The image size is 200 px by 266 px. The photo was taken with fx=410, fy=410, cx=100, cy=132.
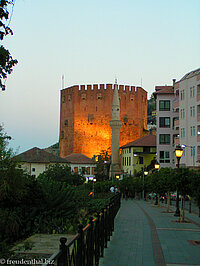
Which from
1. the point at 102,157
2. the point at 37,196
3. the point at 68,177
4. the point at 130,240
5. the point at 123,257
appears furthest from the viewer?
the point at 102,157

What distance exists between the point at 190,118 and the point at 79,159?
49.6 meters

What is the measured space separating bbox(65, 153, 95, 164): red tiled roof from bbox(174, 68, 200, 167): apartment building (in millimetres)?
44587

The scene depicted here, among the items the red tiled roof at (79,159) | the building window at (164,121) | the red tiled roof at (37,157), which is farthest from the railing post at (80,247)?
the red tiled roof at (79,159)

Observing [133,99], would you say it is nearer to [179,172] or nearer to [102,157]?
[102,157]

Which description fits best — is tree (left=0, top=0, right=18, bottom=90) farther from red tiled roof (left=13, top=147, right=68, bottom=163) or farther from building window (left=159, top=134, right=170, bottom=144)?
red tiled roof (left=13, top=147, right=68, bottom=163)

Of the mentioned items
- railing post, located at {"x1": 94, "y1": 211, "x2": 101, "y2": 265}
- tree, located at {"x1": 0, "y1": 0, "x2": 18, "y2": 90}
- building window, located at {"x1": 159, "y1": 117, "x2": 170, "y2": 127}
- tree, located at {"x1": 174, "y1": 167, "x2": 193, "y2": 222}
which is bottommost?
railing post, located at {"x1": 94, "y1": 211, "x2": 101, "y2": 265}

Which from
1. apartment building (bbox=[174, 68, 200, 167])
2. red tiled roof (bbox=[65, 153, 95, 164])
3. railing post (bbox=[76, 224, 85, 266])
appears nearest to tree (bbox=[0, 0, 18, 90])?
railing post (bbox=[76, 224, 85, 266])

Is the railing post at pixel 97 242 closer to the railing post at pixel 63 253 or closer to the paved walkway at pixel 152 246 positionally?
the paved walkway at pixel 152 246

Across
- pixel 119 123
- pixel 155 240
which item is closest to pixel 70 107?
pixel 119 123

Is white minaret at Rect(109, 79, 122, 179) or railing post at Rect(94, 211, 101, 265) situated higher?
white minaret at Rect(109, 79, 122, 179)

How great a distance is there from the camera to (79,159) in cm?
9000

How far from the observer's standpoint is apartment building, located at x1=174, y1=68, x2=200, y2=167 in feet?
134

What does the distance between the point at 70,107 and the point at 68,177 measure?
46.2 metres

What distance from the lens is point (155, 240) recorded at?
492 inches
